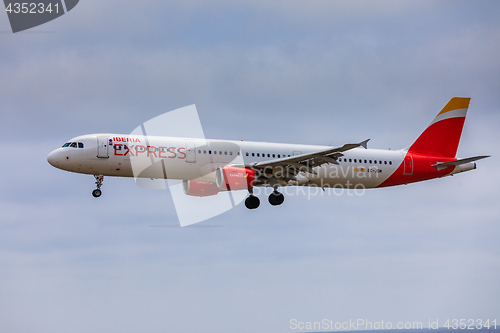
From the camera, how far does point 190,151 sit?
35.4 m

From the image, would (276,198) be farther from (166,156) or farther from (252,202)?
(166,156)

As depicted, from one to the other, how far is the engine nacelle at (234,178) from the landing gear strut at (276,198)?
3.02 metres

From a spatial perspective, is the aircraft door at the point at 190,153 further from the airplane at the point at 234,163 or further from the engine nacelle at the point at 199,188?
the engine nacelle at the point at 199,188

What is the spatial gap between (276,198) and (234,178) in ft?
14.1

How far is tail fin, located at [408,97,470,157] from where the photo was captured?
1689 inches

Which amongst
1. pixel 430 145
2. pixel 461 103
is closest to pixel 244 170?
pixel 430 145

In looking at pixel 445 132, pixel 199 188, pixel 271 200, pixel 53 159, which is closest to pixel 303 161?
pixel 271 200

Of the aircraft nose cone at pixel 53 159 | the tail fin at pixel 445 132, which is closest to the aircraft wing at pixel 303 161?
the tail fin at pixel 445 132

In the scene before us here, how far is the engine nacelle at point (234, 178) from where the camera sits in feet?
113

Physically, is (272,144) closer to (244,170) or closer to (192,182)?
(244,170)

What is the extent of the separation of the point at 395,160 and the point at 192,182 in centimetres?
1438

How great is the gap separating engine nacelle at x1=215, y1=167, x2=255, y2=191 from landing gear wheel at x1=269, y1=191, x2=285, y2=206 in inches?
119

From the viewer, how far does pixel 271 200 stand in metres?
37.7

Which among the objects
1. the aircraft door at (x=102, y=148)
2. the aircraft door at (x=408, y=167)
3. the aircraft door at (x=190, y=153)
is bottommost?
the aircraft door at (x=408, y=167)
